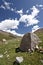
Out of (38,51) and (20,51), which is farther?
(20,51)

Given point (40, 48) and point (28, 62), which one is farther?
point (40, 48)

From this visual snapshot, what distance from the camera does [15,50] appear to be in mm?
35844

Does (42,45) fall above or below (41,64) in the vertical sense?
above

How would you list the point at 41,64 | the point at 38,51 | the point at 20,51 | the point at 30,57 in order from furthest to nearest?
1. the point at 20,51
2. the point at 38,51
3. the point at 30,57
4. the point at 41,64

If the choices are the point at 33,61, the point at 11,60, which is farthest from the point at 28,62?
the point at 11,60

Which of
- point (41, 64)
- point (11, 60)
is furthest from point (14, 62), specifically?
point (41, 64)

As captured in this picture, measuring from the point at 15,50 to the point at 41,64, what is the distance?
908 cm

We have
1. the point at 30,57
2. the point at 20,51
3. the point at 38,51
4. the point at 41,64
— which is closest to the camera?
the point at 41,64

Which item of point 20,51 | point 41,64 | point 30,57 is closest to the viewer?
point 41,64

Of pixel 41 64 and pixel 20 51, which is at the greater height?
pixel 20 51

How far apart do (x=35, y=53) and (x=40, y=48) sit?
2097 mm

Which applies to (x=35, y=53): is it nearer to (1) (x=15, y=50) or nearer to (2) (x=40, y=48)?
(2) (x=40, y=48)

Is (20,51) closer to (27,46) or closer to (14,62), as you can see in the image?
(27,46)

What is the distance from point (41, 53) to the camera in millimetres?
31438
